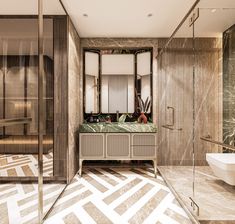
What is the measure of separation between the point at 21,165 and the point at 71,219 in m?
1.15

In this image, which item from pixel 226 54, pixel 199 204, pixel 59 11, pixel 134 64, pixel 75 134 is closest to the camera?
pixel 199 204

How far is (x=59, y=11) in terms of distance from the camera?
2.61 metres

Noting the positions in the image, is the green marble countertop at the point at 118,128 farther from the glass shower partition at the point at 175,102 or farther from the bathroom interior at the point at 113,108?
the glass shower partition at the point at 175,102

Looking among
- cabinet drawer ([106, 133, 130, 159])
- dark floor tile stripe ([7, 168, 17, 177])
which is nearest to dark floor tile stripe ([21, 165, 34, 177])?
dark floor tile stripe ([7, 168, 17, 177])

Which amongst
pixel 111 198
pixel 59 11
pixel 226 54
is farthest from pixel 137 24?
pixel 111 198

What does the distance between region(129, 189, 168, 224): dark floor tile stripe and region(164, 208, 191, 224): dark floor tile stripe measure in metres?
0.17

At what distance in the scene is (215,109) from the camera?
3168mm

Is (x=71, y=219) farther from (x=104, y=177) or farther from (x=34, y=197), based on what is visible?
(x=104, y=177)

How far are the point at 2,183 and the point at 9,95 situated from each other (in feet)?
3.96

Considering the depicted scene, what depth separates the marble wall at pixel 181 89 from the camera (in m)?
3.12

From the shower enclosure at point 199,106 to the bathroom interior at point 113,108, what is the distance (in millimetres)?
17

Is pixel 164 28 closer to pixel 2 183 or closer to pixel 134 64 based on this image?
pixel 134 64

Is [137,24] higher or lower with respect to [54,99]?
higher

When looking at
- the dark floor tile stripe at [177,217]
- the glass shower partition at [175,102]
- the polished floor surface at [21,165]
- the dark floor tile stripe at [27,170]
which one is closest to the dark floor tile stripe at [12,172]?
the polished floor surface at [21,165]
